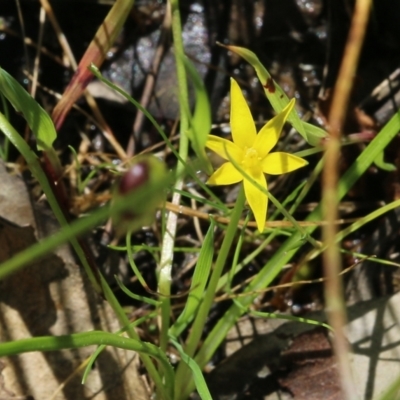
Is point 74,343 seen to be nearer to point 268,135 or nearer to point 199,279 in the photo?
point 199,279

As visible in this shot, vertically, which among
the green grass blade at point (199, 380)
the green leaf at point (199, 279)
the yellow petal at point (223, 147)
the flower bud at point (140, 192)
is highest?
the flower bud at point (140, 192)

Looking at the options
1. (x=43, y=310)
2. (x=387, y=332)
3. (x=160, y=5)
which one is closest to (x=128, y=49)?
(x=160, y=5)

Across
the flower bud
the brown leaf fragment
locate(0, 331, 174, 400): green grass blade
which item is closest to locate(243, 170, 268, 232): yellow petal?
locate(0, 331, 174, 400): green grass blade

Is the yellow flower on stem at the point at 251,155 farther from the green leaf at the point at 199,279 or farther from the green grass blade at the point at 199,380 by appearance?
the green grass blade at the point at 199,380

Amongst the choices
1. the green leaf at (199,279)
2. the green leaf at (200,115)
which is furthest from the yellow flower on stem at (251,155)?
the green leaf at (200,115)

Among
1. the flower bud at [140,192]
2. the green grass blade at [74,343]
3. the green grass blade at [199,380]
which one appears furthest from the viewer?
the green grass blade at [199,380]

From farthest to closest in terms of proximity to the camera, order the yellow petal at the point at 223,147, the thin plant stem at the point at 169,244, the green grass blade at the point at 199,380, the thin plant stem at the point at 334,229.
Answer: the thin plant stem at the point at 169,244, the green grass blade at the point at 199,380, the yellow petal at the point at 223,147, the thin plant stem at the point at 334,229

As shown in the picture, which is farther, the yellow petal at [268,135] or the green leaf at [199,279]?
the green leaf at [199,279]

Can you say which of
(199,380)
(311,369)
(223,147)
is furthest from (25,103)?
(311,369)

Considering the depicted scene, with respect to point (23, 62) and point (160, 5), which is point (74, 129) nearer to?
→ point (23, 62)
